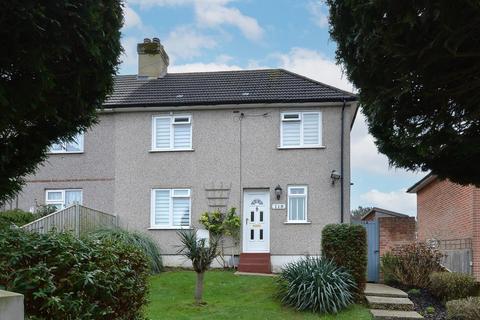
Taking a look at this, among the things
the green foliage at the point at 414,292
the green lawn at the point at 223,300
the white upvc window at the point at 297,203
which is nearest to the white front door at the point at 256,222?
the white upvc window at the point at 297,203

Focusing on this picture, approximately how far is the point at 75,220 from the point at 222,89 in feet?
23.5

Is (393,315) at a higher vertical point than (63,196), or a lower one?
lower

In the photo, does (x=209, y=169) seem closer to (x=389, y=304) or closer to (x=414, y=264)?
(x=414, y=264)

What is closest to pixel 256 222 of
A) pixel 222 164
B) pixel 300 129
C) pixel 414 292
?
pixel 222 164

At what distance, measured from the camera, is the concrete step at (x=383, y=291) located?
12430mm

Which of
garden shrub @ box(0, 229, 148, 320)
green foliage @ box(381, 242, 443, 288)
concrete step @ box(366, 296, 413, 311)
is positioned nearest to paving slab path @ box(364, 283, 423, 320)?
concrete step @ box(366, 296, 413, 311)

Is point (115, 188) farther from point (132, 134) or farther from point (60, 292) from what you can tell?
point (60, 292)

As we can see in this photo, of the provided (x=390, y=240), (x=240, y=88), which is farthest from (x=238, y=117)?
(x=390, y=240)

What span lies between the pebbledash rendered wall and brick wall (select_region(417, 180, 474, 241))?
3.50 meters

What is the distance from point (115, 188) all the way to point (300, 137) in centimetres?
646

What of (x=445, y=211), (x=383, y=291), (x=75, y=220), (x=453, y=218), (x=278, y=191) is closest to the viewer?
(x=383, y=291)

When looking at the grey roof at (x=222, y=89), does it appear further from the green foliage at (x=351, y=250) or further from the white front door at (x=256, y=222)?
the green foliage at (x=351, y=250)

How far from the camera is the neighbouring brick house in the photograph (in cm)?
1503

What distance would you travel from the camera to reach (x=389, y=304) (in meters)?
11.6
